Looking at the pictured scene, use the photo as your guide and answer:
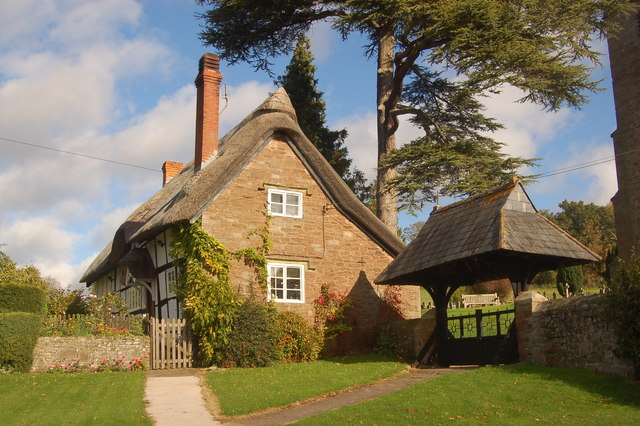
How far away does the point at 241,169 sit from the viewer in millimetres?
18891

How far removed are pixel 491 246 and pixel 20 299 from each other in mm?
11846

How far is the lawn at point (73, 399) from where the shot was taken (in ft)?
33.2

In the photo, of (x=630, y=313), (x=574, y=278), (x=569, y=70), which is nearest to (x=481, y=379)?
(x=630, y=313)

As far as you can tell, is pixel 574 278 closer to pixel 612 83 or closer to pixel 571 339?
pixel 612 83

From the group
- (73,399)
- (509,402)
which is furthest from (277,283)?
(509,402)

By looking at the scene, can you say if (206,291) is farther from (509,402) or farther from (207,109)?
(509,402)

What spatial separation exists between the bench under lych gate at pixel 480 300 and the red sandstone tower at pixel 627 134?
28.6 ft

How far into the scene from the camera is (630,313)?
1077cm

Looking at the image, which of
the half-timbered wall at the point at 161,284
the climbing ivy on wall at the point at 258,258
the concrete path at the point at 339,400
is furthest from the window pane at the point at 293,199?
the concrete path at the point at 339,400

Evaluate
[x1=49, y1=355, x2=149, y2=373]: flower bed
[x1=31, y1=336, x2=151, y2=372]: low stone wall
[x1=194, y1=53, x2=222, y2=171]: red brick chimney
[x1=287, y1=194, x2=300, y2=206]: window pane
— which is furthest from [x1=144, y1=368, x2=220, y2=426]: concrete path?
[x1=194, y1=53, x2=222, y2=171]: red brick chimney

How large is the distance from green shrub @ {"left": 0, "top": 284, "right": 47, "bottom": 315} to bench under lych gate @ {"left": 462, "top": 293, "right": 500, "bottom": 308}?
22.3m

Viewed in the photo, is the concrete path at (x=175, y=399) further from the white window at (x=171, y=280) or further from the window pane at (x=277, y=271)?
the window pane at (x=277, y=271)

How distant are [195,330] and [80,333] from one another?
2.91m

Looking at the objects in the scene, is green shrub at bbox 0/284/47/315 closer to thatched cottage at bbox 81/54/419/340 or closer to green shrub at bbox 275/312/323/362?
thatched cottage at bbox 81/54/419/340
